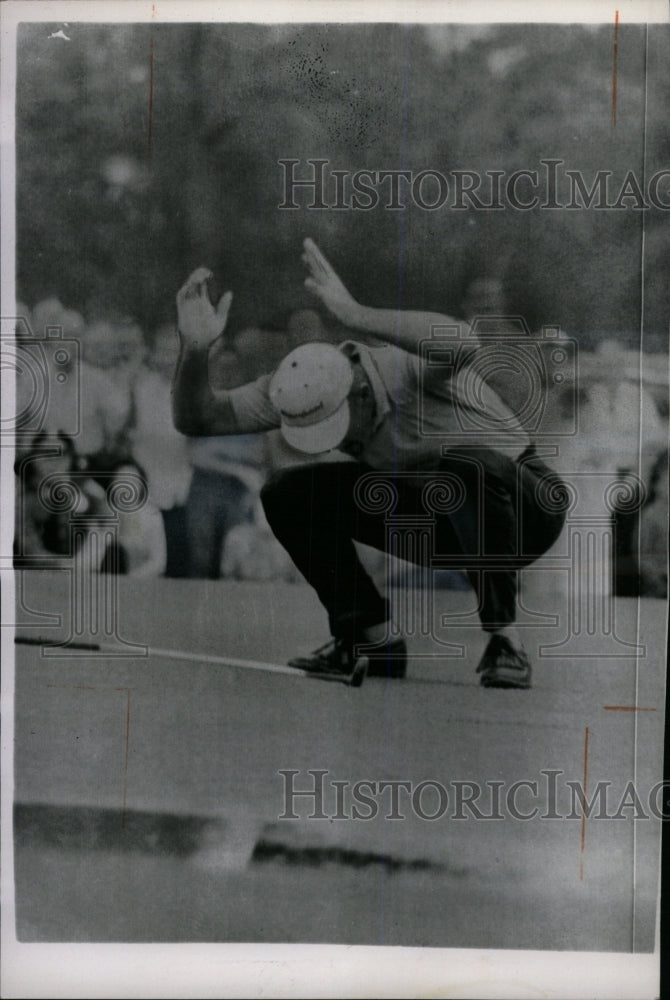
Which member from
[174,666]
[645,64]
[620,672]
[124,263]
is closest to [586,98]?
[645,64]

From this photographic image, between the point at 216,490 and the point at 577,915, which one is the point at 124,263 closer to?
the point at 216,490

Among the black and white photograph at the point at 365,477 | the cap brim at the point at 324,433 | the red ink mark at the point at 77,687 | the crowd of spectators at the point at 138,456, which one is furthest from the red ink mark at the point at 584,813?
the red ink mark at the point at 77,687

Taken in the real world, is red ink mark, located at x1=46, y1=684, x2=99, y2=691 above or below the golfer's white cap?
below

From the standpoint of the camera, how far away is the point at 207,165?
2.31m

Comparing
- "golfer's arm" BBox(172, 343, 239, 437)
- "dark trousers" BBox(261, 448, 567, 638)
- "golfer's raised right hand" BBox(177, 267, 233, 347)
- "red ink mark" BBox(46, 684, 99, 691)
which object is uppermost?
"golfer's raised right hand" BBox(177, 267, 233, 347)

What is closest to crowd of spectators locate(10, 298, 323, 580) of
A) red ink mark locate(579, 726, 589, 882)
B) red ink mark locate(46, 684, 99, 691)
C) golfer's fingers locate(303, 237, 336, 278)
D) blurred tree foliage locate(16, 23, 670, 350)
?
blurred tree foliage locate(16, 23, 670, 350)

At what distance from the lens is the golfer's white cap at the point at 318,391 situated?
2309 mm

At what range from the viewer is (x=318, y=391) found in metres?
2.31

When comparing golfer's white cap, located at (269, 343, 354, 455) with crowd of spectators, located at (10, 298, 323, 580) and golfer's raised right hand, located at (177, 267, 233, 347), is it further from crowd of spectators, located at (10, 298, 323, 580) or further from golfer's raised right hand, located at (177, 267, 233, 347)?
golfer's raised right hand, located at (177, 267, 233, 347)

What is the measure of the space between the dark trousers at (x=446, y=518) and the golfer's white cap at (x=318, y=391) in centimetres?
9

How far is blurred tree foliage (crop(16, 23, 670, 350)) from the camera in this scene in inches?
90.0

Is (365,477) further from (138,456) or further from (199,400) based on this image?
(138,456)

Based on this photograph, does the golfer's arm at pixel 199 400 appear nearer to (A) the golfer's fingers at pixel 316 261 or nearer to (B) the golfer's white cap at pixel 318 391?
(B) the golfer's white cap at pixel 318 391

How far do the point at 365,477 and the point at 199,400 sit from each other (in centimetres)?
→ 51
